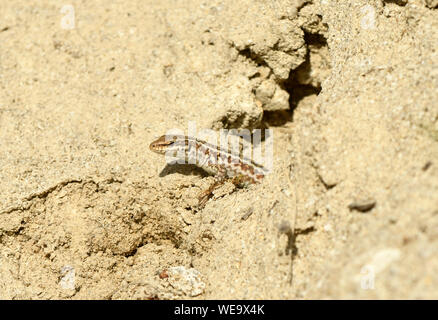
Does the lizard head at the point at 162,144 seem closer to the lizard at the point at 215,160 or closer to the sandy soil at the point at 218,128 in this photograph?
the lizard at the point at 215,160

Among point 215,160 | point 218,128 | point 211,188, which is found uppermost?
point 218,128

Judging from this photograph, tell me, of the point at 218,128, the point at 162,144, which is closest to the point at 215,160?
the point at 218,128

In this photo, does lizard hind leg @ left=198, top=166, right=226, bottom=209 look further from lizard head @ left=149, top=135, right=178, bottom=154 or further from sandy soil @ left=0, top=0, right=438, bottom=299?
lizard head @ left=149, top=135, right=178, bottom=154

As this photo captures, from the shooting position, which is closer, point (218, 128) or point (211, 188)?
point (211, 188)

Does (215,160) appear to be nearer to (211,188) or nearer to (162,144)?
(211,188)

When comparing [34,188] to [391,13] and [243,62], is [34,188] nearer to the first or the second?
[243,62]

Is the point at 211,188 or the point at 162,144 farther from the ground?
the point at 162,144

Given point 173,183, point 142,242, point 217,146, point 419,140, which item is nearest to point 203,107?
point 217,146
